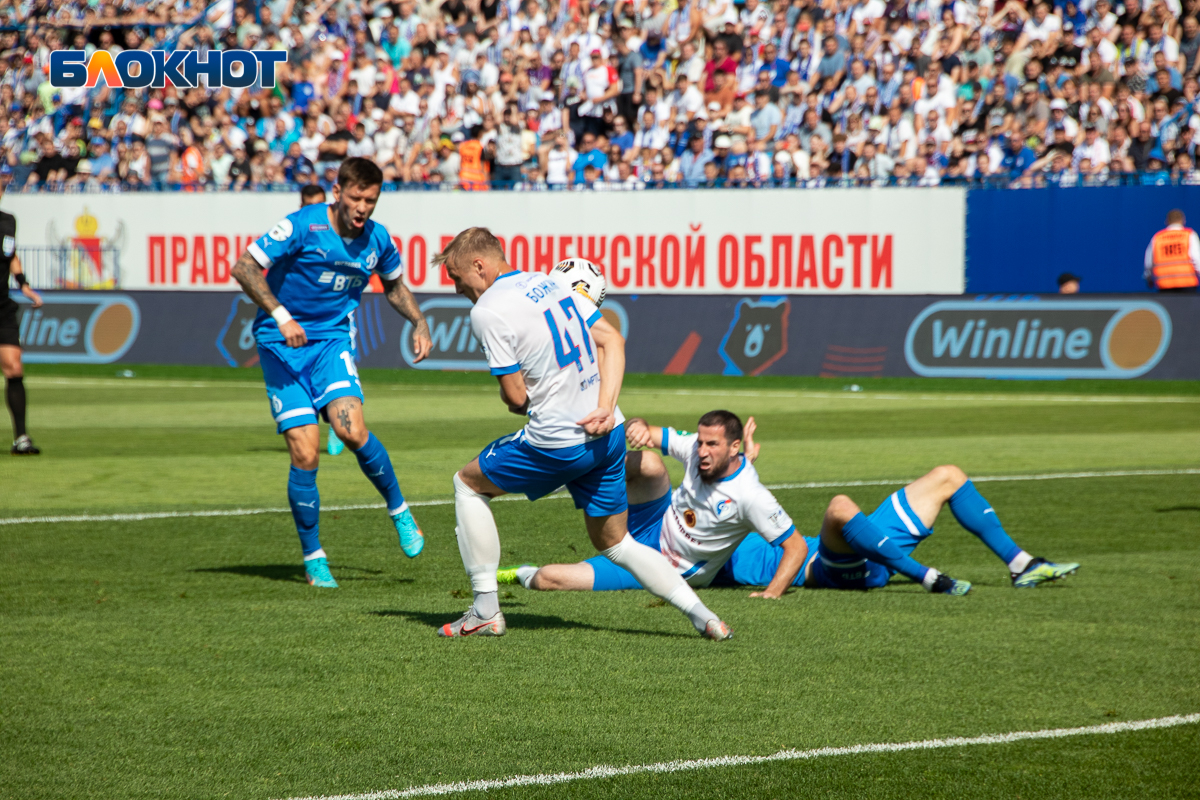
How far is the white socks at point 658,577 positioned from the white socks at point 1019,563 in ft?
6.97

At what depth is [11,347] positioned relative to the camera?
12.3m

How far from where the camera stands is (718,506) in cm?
648

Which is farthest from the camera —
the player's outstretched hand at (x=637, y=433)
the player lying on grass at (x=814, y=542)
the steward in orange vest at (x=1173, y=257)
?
the steward in orange vest at (x=1173, y=257)

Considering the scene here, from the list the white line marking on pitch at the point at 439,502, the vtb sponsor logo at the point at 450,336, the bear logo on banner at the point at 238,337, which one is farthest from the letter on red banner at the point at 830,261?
the white line marking on pitch at the point at 439,502

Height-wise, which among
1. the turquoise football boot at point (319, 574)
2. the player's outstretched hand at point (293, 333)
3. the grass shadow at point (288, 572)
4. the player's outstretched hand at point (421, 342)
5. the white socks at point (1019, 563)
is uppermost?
the player's outstretched hand at point (293, 333)

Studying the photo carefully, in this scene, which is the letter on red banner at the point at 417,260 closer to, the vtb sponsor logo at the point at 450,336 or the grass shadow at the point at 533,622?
the vtb sponsor logo at the point at 450,336

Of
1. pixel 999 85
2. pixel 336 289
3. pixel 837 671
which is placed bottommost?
pixel 837 671

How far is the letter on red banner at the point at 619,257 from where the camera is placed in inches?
953

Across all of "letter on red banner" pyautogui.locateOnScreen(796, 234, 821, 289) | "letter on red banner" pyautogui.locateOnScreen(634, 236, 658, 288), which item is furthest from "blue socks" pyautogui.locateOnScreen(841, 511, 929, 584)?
"letter on red banner" pyautogui.locateOnScreen(634, 236, 658, 288)

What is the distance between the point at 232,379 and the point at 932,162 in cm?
1212

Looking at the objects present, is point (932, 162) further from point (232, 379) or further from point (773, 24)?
point (232, 379)

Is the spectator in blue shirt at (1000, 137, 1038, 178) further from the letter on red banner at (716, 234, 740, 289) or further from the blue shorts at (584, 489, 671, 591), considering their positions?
the blue shorts at (584, 489, 671, 591)

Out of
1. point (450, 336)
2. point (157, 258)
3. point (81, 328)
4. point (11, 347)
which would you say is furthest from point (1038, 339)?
point (157, 258)

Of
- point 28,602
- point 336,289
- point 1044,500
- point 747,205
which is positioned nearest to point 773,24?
point 747,205
